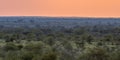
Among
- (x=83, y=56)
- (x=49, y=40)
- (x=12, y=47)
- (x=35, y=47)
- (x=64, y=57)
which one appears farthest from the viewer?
(x=49, y=40)

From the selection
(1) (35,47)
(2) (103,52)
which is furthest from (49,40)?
(2) (103,52)

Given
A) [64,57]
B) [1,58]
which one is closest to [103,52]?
[64,57]

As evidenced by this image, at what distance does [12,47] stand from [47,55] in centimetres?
1374

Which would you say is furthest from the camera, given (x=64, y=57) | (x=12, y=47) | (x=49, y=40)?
(x=49, y=40)

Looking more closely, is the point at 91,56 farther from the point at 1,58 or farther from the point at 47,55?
the point at 1,58

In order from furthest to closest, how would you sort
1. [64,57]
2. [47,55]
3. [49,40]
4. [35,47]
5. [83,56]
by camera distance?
[49,40]
[35,47]
[64,57]
[83,56]
[47,55]

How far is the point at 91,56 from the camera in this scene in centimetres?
2931

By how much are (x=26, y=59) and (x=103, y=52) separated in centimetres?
606

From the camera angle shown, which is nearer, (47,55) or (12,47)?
(47,55)

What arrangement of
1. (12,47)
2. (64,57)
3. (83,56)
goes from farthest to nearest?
(12,47), (64,57), (83,56)

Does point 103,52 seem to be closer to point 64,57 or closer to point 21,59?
point 64,57

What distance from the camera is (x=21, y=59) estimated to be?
28.4 m

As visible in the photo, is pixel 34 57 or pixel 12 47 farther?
pixel 12 47

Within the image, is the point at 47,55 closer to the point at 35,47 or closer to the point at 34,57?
the point at 34,57
